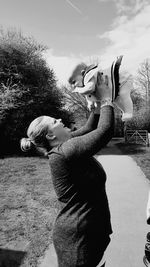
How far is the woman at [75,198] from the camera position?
1752mm

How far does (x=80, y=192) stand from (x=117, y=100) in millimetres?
735

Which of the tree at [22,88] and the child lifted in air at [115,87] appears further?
the tree at [22,88]

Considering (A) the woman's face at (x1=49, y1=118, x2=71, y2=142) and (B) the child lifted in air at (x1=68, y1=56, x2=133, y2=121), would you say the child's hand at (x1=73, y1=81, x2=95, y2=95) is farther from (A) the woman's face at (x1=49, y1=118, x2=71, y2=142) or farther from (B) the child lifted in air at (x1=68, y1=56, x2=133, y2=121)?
(A) the woman's face at (x1=49, y1=118, x2=71, y2=142)

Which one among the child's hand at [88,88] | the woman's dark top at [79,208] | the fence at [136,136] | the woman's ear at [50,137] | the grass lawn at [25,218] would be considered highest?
the child's hand at [88,88]

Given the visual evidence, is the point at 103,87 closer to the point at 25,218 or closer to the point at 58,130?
the point at 58,130

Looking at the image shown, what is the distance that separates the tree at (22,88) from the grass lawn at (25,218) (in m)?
8.20

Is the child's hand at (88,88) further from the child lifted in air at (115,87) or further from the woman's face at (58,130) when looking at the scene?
the woman's face at (58,130)

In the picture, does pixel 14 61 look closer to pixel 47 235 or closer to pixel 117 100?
pixel 47 235

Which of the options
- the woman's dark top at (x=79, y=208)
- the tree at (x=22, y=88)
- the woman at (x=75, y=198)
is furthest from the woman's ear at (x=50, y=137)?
the tree at (x=22, y=88)

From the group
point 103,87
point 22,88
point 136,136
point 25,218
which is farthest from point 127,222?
point 136,136

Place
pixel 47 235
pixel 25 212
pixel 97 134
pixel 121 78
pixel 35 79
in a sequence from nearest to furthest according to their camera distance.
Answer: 1. pixel 121 78
2. pixel 97 134
3. pixel 47 235
4. pixel 25 212
5. pixel 35 79

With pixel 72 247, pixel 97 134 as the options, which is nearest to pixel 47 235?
pixel 72 247

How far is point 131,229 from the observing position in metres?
4.41

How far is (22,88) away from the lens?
1761cm
